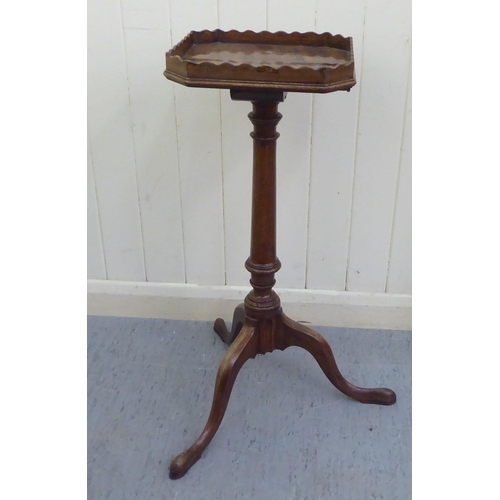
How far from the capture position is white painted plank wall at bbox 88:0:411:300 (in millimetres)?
1349

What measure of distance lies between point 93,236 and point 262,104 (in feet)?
2.51

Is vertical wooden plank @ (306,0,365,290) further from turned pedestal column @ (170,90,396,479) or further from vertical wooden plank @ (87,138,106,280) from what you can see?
vertical wooden plank @ (87,138,106,280)

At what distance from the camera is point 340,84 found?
99cm

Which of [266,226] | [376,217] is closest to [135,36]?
[266,226]

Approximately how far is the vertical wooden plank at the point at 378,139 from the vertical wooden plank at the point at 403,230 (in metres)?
0.01

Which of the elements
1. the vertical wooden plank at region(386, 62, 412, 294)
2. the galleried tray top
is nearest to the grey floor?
the vertical wooden plank at region(386, 62, 412, 294)

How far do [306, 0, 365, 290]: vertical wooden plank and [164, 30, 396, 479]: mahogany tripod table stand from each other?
0.61 feet

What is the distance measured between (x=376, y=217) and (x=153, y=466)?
0.87m

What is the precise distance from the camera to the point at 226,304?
66.6 inches

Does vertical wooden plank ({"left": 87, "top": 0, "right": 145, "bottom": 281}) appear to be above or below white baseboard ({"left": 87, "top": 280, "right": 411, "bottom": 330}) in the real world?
above

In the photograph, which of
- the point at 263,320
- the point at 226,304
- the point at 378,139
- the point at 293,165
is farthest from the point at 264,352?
the point at 378,139

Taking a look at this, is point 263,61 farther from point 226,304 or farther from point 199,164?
point 226,304

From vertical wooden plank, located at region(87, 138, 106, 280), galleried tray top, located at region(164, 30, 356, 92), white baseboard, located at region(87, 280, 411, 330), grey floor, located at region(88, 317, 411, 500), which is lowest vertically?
grey floor, located at region(88, 317, 411, 500)

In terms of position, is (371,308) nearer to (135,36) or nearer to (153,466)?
(153,466)
